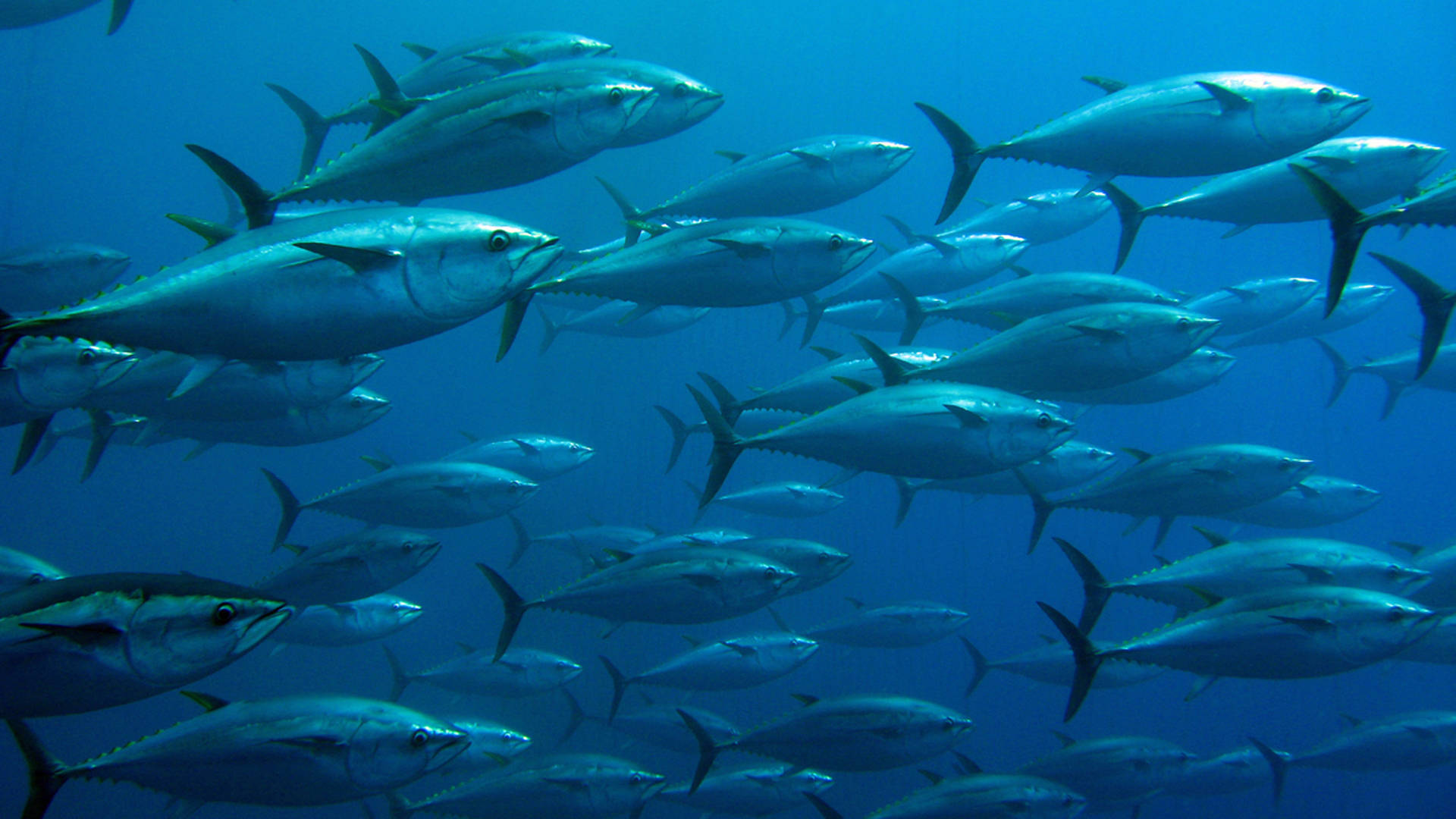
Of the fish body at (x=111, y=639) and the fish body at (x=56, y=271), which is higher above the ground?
the fish body at (x=56, y=271)

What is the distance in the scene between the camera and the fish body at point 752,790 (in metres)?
4.19

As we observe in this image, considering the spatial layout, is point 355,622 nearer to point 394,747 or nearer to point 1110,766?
point 394,747

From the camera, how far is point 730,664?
4.09m

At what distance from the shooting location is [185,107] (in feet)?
43.1

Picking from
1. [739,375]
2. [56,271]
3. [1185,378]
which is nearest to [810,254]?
[1185,378]

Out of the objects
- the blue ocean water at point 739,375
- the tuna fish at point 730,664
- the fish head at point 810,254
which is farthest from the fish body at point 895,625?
the blue ocean water at point 739,375

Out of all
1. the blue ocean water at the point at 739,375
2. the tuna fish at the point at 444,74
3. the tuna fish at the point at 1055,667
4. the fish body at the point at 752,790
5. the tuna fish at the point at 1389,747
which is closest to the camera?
the tuna fish at the point at 444,74

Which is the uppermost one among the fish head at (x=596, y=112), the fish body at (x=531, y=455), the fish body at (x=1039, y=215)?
the fish head at (x=596, y=112)

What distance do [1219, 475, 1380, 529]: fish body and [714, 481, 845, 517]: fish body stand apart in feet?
8.65

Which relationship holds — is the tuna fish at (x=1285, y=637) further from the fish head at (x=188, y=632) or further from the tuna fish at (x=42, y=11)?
the tuna fish at (x=42, y=11)

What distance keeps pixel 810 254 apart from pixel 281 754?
7.07ft

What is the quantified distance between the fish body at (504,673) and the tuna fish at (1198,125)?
3702 millimetres

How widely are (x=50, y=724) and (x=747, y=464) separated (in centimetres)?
976

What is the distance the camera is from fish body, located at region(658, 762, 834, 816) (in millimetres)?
4191
